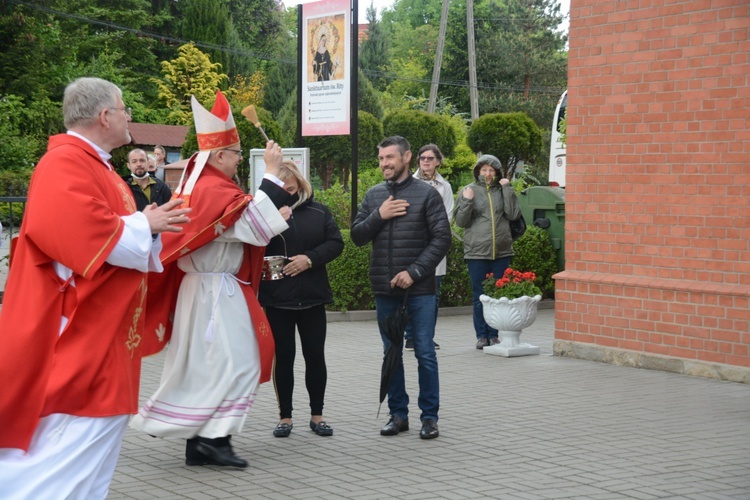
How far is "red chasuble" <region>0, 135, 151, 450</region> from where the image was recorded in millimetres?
4254

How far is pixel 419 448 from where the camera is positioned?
276 inches

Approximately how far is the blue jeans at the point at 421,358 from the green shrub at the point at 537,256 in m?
7.18

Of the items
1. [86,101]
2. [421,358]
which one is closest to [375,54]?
[421,358]

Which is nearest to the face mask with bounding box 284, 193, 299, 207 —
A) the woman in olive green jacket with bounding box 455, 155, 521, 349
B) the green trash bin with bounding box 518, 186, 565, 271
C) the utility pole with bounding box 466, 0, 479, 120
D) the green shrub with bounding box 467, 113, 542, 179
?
the woman in olive green jacket with bounding box 455, 155, 521, 349

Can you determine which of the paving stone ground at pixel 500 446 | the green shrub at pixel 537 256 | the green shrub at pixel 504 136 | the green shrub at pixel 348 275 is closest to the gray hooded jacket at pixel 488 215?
the paving stone ground at pixel 500 446

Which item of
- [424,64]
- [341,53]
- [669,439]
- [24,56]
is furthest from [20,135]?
[424,64]

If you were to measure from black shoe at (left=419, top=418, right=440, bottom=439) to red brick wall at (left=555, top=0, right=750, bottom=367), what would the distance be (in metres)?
3.26

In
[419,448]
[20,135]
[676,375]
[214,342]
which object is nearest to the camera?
[214,342]

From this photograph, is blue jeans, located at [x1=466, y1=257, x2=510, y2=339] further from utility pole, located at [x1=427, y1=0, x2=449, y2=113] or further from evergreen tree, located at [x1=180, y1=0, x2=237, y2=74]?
evergreen tree, located at [x1=180, y1=0, x2=237, y2=74]

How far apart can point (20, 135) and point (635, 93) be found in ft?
94.5

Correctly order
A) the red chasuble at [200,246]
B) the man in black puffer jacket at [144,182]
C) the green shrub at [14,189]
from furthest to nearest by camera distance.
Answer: the green shrub at [14,189]
the man in black puffer jacket at [144,182]
the red chasuble at [200,246]

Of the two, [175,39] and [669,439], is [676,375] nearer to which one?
[669,439]

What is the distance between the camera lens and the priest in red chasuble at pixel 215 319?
6312mm

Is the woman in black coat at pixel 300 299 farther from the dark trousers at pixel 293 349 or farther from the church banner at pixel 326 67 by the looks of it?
the church banner at pixel 326 67
